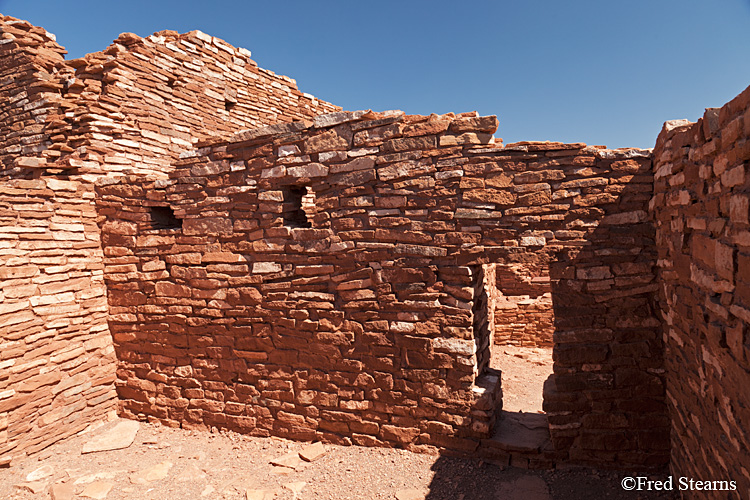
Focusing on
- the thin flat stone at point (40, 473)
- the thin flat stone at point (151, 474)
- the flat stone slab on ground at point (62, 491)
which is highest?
the thin flat stone at point (40, 473)

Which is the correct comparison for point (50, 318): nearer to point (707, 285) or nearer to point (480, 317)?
point (480, 317)

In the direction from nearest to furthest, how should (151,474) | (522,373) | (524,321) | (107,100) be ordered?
(151,474)
(107,100)
(522,373)
(524,321)

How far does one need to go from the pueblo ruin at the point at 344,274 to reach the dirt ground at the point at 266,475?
17cm

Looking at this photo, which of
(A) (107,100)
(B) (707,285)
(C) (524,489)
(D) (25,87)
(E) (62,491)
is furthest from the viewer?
(D) (25,87)

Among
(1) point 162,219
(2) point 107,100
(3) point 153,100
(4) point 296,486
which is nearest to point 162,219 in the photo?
(1) point 162,219

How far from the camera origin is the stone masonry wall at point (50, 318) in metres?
4.67

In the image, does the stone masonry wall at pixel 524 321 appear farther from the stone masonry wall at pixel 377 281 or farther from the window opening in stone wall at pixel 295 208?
the window opening in stone wall at pixel 295 208

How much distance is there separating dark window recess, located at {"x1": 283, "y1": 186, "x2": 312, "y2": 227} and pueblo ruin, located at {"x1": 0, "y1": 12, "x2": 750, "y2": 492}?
24mm

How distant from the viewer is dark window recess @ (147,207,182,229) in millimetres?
5488

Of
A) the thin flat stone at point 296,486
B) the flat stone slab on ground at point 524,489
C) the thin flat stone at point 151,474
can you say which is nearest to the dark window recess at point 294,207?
the thin flat stone at point 296,486

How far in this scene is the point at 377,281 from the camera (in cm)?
450

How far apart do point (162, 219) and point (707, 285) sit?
5698 millimetres

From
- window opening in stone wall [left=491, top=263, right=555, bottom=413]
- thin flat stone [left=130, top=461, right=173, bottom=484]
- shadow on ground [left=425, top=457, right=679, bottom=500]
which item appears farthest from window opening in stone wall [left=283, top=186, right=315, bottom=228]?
window opening in stone wall [left=491, top=263, right=555, bottom=413]

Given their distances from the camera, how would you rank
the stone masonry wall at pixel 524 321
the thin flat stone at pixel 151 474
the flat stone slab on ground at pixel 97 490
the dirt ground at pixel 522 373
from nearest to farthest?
the flat stone slab on ground at pixel 97 490, the thin flat stone at pixel 151 474, the dirt ground at pixel 522 373, the stone masonry wall at pixel 524 321
